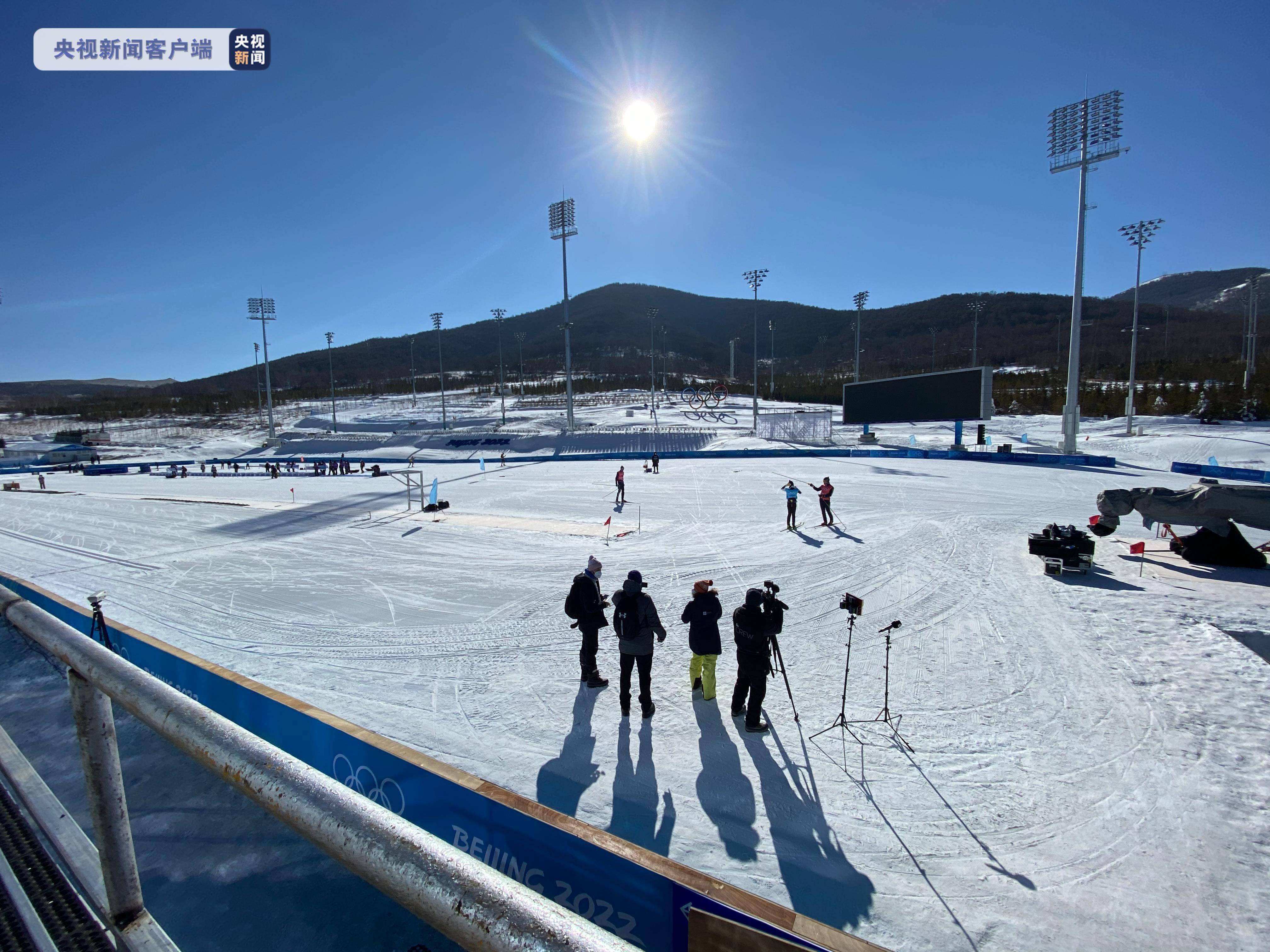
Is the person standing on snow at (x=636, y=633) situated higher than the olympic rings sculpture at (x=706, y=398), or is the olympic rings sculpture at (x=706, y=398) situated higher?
the olympic rings sculpture at (x=706, y=398)

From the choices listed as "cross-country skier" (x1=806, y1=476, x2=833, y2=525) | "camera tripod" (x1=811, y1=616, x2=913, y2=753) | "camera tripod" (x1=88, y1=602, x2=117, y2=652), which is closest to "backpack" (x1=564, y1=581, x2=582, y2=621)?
"camera tripod" (x1=811, y1=616, x2=913, y2=753)

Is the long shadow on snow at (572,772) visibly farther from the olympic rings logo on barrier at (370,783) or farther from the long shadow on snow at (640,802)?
the olympic rings logo on barrier at (370,783)

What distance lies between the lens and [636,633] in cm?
729

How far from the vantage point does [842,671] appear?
28.3 ft

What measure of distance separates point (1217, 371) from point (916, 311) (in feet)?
468

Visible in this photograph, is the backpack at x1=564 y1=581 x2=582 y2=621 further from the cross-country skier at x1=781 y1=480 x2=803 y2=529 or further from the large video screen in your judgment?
the large video screen

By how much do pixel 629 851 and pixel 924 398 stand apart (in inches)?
1556

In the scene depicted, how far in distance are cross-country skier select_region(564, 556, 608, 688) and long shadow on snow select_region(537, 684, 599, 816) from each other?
0.67 meters

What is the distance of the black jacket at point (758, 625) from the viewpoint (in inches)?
270

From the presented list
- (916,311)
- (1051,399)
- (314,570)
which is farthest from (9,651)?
(916,311)

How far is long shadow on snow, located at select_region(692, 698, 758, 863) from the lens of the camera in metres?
5.46

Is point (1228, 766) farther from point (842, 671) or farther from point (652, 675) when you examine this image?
point (652, 675)

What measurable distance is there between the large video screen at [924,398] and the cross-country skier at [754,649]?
3297cm

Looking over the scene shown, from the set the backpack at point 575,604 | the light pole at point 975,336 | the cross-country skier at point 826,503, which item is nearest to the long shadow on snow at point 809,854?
the backpack at point 575,604
